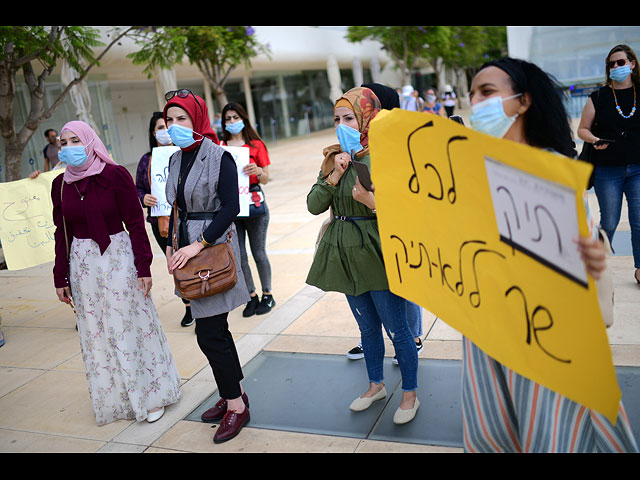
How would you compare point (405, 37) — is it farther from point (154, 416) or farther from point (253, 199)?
point (154, 416)

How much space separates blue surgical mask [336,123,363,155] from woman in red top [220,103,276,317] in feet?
7.15

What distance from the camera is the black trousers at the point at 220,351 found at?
3422 mm

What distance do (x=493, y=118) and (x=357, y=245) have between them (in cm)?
135

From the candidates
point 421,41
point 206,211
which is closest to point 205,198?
point 206,211

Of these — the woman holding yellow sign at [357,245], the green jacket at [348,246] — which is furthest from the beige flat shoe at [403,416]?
the green jacket at [348,246]

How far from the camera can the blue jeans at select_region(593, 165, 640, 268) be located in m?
4.77

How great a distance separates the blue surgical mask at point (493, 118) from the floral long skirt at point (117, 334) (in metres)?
2.56

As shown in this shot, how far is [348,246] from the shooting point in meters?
3.28

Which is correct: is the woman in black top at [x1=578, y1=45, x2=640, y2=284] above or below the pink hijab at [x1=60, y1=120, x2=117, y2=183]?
below

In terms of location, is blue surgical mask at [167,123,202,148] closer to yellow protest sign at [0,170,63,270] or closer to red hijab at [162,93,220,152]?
red hijab at [162,93,220,152]

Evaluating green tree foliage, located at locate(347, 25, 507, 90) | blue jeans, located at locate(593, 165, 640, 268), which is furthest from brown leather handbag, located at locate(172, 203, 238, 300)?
green tree foliage, located at locate(347, 25, 507, 90)

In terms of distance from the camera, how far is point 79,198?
3654 mm
